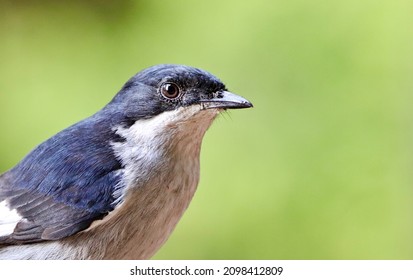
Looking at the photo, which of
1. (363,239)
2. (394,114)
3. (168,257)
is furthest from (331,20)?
(168,257)

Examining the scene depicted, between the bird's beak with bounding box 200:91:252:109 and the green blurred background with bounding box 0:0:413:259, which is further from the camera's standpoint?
the green blurred background with bounding box 0:0:413:259

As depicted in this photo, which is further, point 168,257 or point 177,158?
point 168,257

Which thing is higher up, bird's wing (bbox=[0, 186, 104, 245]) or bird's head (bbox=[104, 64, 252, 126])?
bird's head (bbox=[104, 64, 252, 126])

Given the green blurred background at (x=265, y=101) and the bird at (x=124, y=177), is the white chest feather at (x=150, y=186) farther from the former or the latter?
the green blurred background at (x=265, y=101)

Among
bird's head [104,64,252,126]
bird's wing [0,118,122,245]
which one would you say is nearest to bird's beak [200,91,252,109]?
bird's head [104,64,252,126]

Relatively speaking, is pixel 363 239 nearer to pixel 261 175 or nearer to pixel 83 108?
pixel 261 175

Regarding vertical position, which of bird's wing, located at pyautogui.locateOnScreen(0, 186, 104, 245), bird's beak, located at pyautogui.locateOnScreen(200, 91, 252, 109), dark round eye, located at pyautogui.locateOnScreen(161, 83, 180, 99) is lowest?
bird's wing, located at pyautogui.locateOnScreen(0, 186, 104, 245)

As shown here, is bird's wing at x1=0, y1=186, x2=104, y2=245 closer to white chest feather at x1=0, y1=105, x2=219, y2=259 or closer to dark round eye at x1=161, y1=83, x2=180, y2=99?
white chest feather at x1=0, y1=105, x2=219, y2=259
